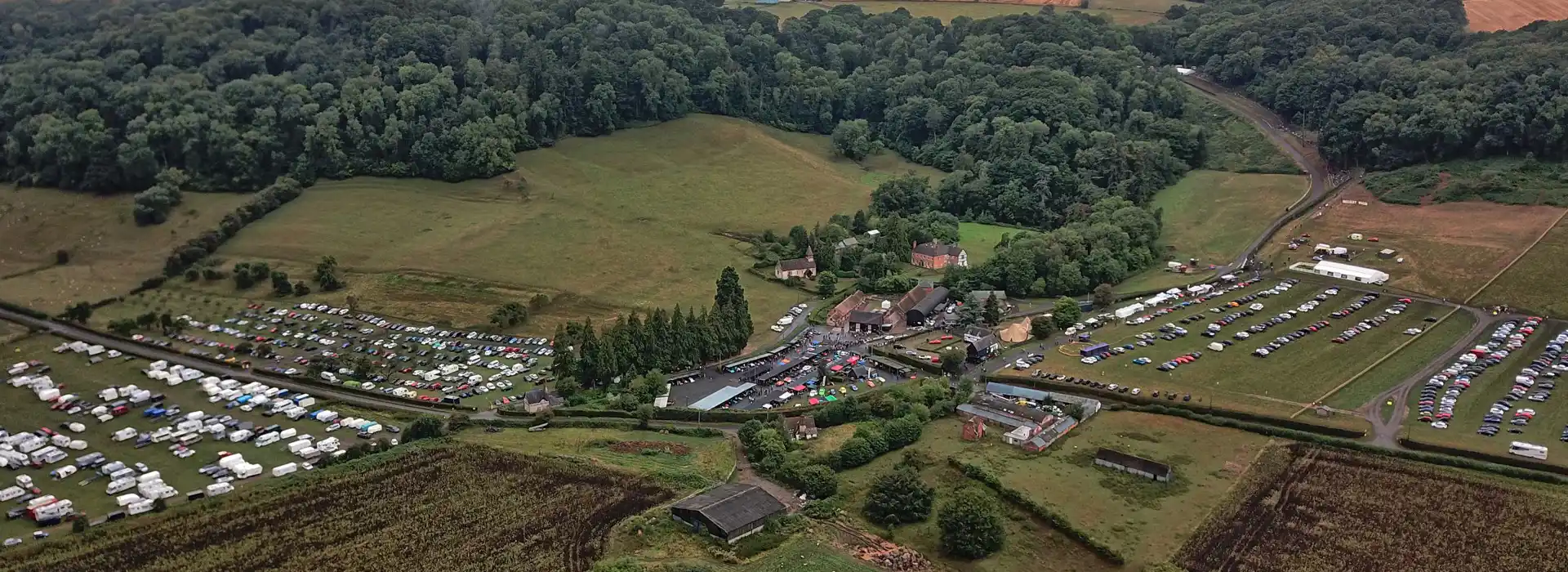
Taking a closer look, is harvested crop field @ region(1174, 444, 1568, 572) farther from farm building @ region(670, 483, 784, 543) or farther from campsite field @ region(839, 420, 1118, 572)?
farm building @ region(670, 483, 784, 543)

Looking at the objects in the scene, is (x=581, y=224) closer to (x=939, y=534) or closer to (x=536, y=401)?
(x=536, y=401)

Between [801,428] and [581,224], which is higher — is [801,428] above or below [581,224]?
above

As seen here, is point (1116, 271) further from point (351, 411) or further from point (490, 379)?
point (351, 411)

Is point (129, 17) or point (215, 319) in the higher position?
point (129, 17)

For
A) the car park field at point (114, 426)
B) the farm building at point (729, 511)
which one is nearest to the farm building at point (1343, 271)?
the farm building at point (729, 511)

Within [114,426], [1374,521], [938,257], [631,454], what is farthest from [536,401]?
[1374,521]

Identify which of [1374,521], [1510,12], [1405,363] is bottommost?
[1405,363]

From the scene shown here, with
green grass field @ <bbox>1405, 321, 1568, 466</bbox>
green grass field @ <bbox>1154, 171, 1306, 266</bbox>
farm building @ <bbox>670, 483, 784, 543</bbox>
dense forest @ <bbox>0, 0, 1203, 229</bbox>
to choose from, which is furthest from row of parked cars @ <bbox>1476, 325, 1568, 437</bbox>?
dense forest @ <bbox>0, 0, 1203, 229</bbox>

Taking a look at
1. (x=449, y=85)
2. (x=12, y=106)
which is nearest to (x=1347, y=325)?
(x=449, y=85)
